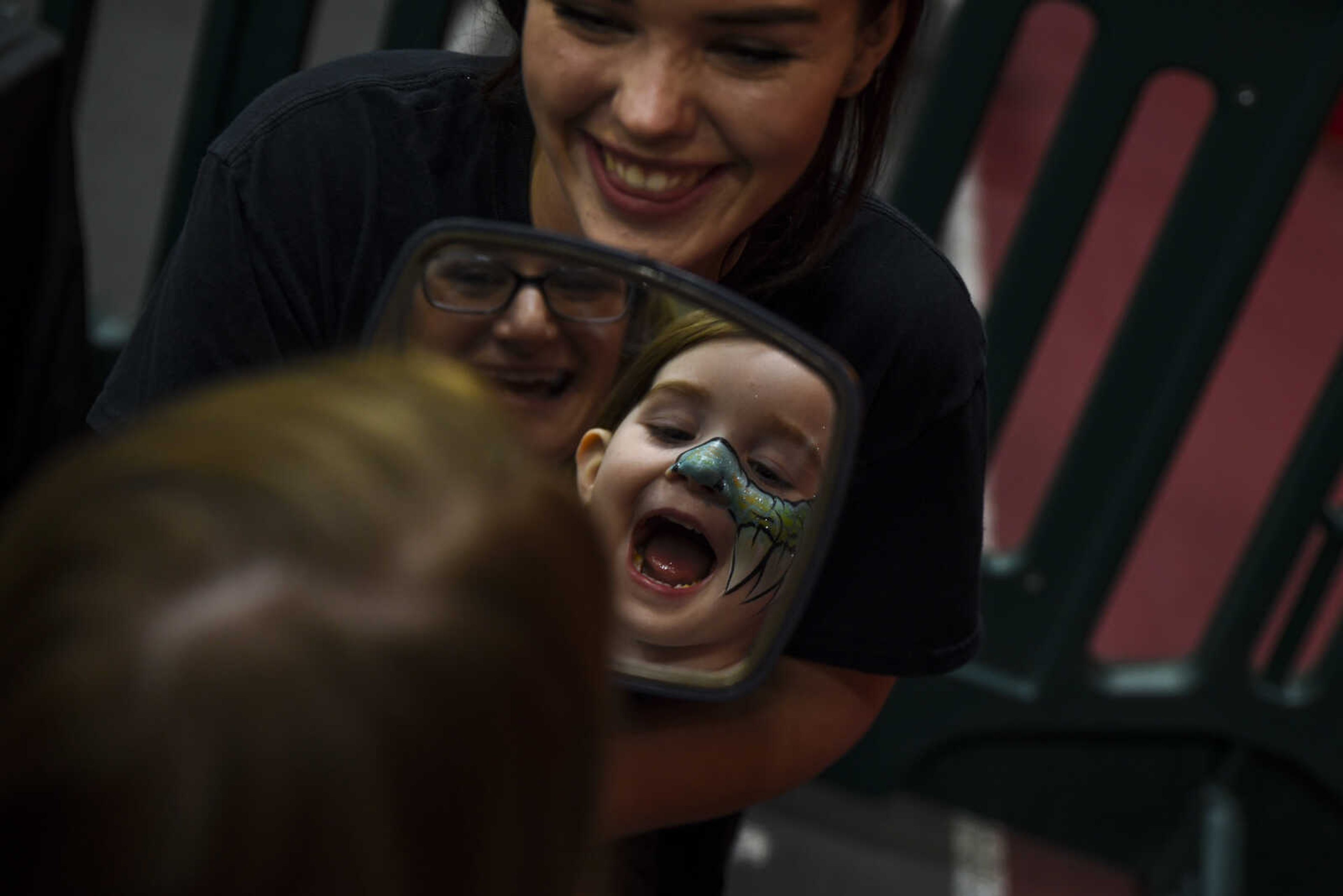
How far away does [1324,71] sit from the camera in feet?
7.00

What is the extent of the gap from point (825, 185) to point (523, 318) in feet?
1.12

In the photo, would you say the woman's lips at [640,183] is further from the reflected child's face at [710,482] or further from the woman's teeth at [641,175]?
the reflected child's face at [710,482]

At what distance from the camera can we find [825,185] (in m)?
1.04

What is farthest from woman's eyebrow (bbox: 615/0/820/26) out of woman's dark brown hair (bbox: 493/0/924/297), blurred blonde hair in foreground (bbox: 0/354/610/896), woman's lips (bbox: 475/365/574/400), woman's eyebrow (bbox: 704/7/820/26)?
blurred blonde hair in foreground (bbox: 0/354/610/896)

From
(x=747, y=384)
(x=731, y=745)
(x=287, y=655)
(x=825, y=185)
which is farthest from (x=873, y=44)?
(x=287, y=655)

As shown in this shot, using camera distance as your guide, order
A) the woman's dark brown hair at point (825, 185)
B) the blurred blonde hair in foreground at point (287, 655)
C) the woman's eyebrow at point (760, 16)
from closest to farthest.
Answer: the blurred blonde hair in foreground at point (287, 655) < the woman's eyebrow at point (760, 16) < the woman's dark brown hair at point (825, 185)

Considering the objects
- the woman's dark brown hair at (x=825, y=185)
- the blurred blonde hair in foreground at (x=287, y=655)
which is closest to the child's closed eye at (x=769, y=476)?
the woman's dark brown hair at (x=825, y=185)

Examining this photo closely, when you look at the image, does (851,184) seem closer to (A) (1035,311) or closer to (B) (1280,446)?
(A) (1035,311)

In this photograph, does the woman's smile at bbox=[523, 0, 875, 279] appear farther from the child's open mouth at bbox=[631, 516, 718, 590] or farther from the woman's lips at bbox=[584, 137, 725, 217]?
the child's open mouth at bbox=[631, 516, 718, 590]

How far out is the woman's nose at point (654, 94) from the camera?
35.1 inches

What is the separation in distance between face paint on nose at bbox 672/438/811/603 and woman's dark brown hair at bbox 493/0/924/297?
9.3 inches

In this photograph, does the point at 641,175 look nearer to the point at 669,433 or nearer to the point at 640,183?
the point at 640,183

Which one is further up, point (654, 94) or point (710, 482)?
point (654, 94)

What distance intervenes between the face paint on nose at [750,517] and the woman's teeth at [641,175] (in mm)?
192
